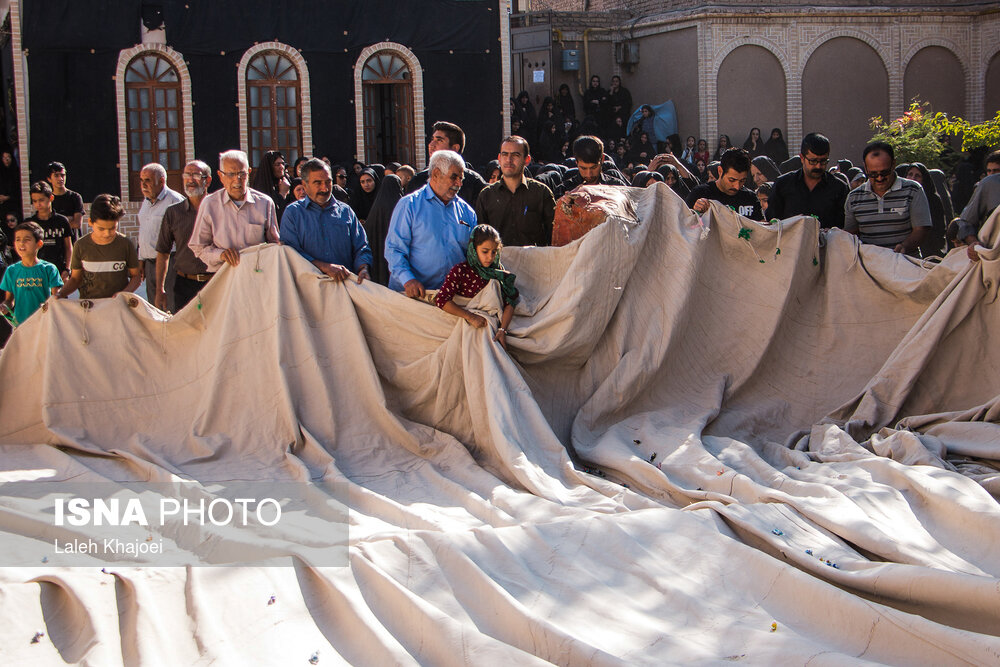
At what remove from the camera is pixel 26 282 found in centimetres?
687

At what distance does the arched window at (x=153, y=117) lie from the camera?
1683 cm

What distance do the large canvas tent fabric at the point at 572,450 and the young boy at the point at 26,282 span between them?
2.43 feet

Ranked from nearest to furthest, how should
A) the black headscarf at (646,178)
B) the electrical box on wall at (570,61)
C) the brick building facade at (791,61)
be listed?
1. the black headscarf at (646,178)
2. the brick building facade at (791,61)
3. the electrical box on wall at (570,61)

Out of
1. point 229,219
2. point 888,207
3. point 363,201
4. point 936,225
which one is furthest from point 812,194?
point 363,201

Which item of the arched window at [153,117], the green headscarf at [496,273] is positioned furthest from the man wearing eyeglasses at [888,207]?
the arched window at [153,117]

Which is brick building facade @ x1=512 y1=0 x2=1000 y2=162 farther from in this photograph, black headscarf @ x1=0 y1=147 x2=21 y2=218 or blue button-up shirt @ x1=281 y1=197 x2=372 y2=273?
blue button-up shirt @ x1=281 y1=197 x2=372 y2=273

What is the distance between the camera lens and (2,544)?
424cm

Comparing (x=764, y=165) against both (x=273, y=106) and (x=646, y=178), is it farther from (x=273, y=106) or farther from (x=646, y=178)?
(x=273, y=106)

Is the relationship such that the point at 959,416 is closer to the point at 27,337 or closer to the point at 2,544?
the point at 2,544

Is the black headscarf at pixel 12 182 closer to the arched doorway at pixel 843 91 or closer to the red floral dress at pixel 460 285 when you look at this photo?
the red floral dress at pixel 460 285

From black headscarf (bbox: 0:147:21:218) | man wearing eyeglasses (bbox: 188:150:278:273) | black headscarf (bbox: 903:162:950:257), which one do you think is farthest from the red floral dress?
black headscarf (bbox: 0:147:21:218)

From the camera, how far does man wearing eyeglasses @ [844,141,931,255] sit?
20.4 ft

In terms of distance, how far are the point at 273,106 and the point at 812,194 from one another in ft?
41.0

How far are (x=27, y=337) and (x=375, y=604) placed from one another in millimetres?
3720
